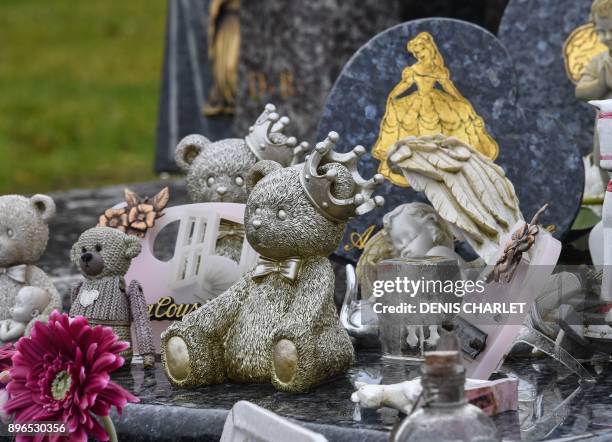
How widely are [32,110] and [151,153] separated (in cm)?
148

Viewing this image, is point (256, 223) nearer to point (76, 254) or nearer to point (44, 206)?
point (76, 254)

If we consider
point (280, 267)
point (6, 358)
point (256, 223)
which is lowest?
point (6, 358)

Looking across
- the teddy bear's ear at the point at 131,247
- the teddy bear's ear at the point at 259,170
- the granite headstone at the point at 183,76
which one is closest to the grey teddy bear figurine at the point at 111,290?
the teddy bear's ear at the point at 131,247

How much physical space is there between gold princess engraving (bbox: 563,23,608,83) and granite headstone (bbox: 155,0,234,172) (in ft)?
10.1

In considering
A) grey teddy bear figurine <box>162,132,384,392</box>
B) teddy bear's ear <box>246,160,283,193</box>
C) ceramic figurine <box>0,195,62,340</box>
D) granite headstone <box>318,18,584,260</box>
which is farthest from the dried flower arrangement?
granite headstone <box>318,18,584,260</box>

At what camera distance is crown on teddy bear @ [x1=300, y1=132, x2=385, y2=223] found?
8.50 feet

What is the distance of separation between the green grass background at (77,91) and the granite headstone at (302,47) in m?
2.68

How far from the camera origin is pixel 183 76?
22.3 ft

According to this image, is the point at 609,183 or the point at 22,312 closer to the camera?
the point at 609,183

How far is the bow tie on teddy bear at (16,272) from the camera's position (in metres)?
3.01

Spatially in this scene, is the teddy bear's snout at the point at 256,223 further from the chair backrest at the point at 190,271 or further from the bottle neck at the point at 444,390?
the bottle neck at the point at 444,390

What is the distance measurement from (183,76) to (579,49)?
330 centimetres

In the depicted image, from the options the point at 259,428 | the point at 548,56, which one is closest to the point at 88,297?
the point at 259,428

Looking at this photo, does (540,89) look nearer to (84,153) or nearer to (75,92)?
(84,153)
